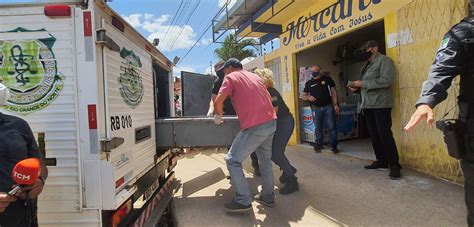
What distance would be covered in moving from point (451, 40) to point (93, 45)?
2332 mm

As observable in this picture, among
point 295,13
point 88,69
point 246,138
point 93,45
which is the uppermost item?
point 295,13

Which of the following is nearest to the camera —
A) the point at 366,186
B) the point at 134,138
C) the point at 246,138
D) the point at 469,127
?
the point at 469,127

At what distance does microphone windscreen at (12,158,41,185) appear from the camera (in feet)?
6.21

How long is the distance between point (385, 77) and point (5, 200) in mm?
4560

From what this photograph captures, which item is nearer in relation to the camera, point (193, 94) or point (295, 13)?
point (193, 94)

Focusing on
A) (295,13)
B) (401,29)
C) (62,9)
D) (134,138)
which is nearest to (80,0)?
(62,9)

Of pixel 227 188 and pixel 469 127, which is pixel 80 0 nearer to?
pixel 469 127

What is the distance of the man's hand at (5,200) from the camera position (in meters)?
1.92

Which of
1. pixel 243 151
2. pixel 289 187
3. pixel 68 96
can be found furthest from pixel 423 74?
pixel 68 96

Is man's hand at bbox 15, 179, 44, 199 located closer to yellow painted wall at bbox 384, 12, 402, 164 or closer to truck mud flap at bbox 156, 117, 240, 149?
truck mud flap at bbox 156, 117, 240, 149

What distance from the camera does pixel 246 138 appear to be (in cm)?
366

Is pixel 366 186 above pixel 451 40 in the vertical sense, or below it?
below

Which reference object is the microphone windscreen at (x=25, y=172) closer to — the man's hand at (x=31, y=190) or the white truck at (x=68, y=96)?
the man's hand at (x=31, y=190)

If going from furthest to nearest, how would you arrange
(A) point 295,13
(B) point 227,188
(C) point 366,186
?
1. (A) point 295,13
2. (B) point 227,188
3. (C) point 366,186
